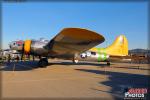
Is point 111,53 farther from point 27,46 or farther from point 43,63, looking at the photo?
point 27,46

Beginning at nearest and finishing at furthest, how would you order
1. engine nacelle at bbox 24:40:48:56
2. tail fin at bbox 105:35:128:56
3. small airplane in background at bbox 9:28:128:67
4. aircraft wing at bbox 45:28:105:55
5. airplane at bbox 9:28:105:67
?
aircraft wing at bbox 45:28:105:55, airplane at bbox 9:28:105:67, small airplane in background at bbox 9:28:128:67, engine nacelle at bbox 24:40:48:56, tail fin at bbox 105:35:128:56

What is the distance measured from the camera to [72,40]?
17.0 metres

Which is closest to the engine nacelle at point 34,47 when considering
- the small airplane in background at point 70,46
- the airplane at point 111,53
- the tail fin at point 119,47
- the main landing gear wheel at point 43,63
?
the small airplane in background at point 70,46

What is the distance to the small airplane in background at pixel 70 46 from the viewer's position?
1554cm

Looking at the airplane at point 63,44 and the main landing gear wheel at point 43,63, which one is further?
the main landing gear wheel at point 43,63

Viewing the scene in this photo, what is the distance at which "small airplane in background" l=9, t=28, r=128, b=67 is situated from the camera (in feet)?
51.0

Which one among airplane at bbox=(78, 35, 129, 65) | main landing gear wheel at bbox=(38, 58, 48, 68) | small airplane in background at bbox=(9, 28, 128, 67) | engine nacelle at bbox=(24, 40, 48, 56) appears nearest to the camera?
small airplane in background at bbox=(9, 28, 128, 67)

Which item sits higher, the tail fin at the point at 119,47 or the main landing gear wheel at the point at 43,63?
the tail fin at the point at 119,47

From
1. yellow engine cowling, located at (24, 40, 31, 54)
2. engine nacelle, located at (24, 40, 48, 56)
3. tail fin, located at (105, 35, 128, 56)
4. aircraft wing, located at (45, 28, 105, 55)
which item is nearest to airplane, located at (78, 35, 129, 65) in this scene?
tail fin, located at (105, 35, 128, 56)

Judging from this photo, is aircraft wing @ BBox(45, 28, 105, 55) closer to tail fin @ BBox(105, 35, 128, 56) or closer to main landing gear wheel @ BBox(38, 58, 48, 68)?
main landing gear wheel @ BBox(38, 58, 48, 68)

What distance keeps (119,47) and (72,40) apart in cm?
1193

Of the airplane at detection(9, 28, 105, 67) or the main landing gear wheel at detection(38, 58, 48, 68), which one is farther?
the main landing gear wheel at detection(38, 58, 48, 68)

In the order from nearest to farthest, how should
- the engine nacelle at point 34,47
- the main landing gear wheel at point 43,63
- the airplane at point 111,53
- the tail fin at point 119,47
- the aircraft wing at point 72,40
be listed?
the aircraft wing at point 72,40 < the engine nacelle at point 34,47 < the main landing gear wheel at point 43,63 < the airplane at point 111,53 < the tail fin at point 119,47

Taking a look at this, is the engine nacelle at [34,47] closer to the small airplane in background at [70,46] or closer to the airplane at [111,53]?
the small airplane in background at [70,46]
